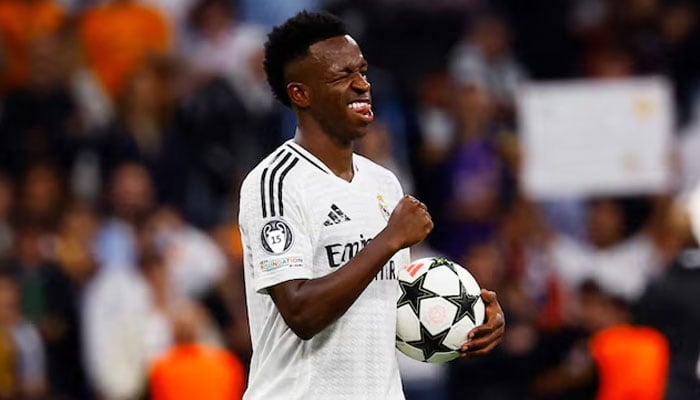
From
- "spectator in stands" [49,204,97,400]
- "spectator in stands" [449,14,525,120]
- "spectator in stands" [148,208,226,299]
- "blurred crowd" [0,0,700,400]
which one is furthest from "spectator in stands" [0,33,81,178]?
"spectator in stands" [449,14,525,120]

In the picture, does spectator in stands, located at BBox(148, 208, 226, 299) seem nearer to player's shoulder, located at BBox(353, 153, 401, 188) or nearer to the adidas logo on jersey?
player's shoulder, located at BBox(353, 153, 401, 188)

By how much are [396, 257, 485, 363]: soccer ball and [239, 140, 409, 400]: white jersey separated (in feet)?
0.25

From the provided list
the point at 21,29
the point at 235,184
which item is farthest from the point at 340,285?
the point at 21,29

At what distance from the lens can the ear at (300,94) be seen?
539 centimetres

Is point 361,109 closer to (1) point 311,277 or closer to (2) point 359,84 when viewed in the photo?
(2) point 359,84

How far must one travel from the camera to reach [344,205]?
→ 531 centimetres

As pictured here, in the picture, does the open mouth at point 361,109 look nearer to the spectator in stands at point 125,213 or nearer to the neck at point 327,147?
the neck at point 327,147

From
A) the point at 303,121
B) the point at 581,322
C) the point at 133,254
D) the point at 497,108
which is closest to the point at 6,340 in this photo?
the point at 133,254

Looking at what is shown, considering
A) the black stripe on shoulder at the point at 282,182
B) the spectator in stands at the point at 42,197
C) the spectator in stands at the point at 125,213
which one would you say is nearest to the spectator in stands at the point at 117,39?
the spectator in stands at the point at 42,197

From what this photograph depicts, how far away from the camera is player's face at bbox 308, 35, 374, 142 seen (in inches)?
211

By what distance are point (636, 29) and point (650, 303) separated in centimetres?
602

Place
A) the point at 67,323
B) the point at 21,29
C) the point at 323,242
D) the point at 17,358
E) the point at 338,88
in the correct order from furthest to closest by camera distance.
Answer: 1. the point at 21,29
2. the point at 67,323
3. the point at 17,358
4. the point at 338,88
5. the point at 323,242

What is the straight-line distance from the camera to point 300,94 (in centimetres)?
540

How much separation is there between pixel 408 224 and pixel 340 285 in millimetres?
291
